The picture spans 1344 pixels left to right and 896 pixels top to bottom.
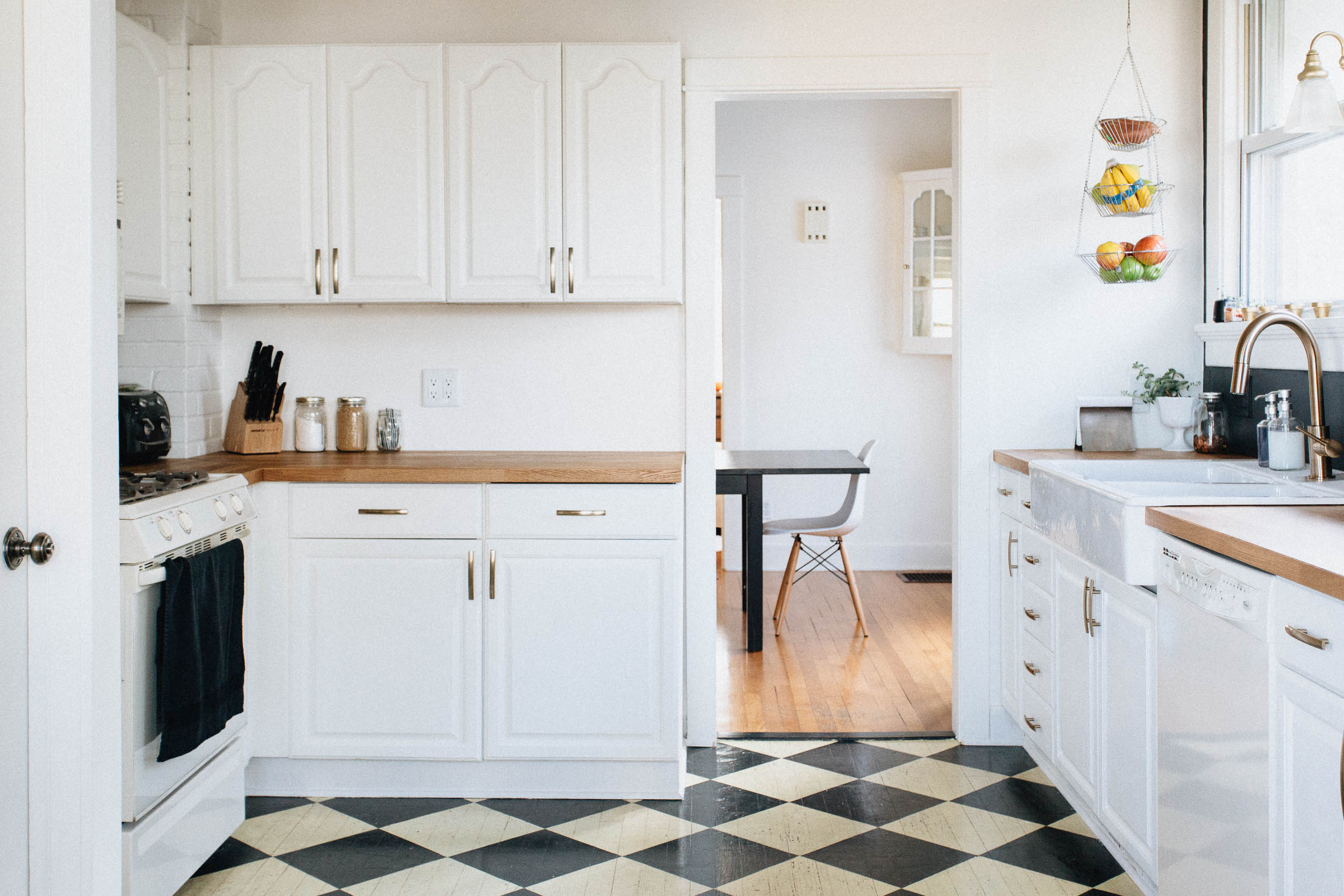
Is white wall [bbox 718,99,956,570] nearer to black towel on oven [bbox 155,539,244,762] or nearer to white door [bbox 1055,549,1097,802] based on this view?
white door [bbox 1055,549,1097,802]

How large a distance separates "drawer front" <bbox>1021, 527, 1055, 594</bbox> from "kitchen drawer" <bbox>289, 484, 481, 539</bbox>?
1415 mm

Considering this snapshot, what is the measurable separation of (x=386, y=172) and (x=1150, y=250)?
2.10 meters

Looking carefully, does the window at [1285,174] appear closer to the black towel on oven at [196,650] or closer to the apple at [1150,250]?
the apple at [1150,250]

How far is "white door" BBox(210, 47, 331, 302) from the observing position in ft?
9.77

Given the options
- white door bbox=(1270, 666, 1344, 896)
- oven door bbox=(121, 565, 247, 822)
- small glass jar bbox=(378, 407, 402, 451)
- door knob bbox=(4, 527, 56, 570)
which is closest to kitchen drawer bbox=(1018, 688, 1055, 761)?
white door bbox=(1270, 666, 1344, 896)

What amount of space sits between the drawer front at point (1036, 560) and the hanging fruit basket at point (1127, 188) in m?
0.77

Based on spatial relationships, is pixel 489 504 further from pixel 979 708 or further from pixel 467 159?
pixel 979 708

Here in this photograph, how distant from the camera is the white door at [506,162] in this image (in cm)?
294

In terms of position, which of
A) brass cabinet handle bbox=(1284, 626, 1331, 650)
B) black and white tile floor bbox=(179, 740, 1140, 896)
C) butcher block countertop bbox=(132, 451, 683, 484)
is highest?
butcher block countertop bbox=(132, 451, 683, 484)

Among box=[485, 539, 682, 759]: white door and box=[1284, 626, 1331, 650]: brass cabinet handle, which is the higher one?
box=[1284, 626, 1331, 650]: brass cabinet handle

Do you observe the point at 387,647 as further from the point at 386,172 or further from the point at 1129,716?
the point at 1129,716

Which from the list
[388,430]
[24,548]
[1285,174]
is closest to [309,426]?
[388,430]

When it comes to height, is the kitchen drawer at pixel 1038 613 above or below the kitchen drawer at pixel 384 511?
below

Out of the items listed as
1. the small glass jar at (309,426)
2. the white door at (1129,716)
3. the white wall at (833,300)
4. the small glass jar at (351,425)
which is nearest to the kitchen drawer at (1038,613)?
the white door at (1129,716)
